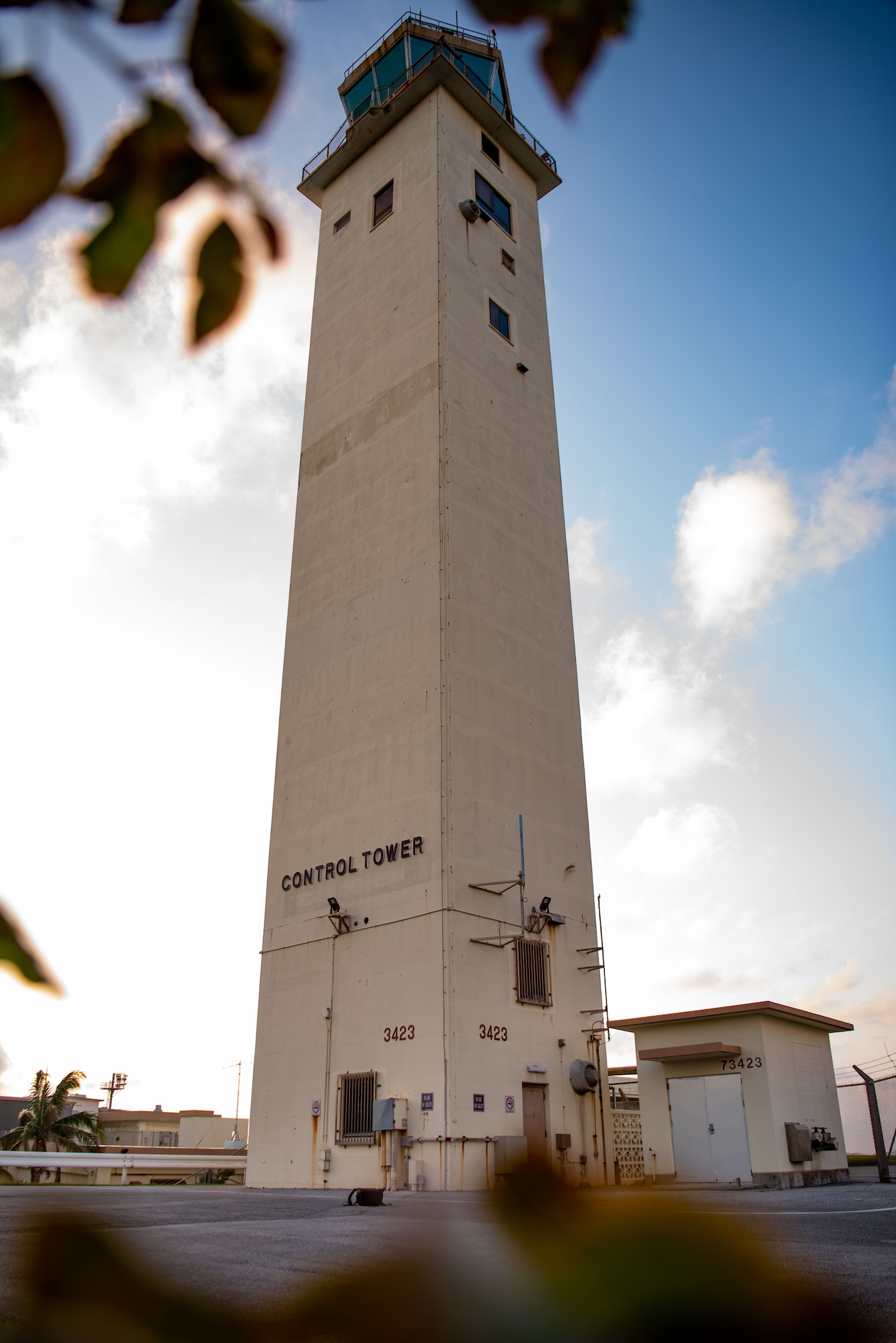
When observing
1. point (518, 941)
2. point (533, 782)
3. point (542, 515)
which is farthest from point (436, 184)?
point (518, 941)

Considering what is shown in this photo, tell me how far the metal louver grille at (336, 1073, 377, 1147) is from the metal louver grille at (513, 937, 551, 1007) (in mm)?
2499

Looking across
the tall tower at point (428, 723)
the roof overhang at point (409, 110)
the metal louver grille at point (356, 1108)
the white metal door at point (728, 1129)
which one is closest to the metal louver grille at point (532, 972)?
the tall tower at point (428, 723)

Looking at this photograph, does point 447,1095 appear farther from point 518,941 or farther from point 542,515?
point 542,515

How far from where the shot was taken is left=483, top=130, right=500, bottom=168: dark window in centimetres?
2202

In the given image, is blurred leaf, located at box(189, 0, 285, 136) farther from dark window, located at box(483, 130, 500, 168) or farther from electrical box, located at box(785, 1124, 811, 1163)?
dark window, located at box(483, 130, 500, 168)

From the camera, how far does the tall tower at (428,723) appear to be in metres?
13.8

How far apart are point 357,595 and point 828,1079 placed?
38.2ft

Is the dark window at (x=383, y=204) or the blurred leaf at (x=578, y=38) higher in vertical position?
the dark window at (x=383, y=204)

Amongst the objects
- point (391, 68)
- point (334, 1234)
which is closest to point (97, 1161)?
point (334, 1234)

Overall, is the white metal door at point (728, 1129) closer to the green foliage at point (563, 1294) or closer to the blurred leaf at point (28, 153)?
the green foliage at point (563, 1294)

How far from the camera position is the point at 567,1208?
58cm

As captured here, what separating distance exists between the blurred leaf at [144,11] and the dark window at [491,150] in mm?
23959

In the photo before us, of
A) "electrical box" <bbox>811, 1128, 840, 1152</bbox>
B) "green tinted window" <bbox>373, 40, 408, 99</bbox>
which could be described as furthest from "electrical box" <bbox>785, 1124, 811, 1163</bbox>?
"green tinted window" <bbox>373, 40, 408, 99</bbox>

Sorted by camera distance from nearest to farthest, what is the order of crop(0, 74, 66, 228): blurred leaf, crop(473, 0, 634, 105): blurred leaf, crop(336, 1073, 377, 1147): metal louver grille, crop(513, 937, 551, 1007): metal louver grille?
crop(0, 74, 66, 228): blurred leaf → crop(473, 0, 634, 105): blurred leaf → crop(336, 1073, 377, 1147): metal louver grille → crop(513, 937, 551, 1007): metal louver grille
